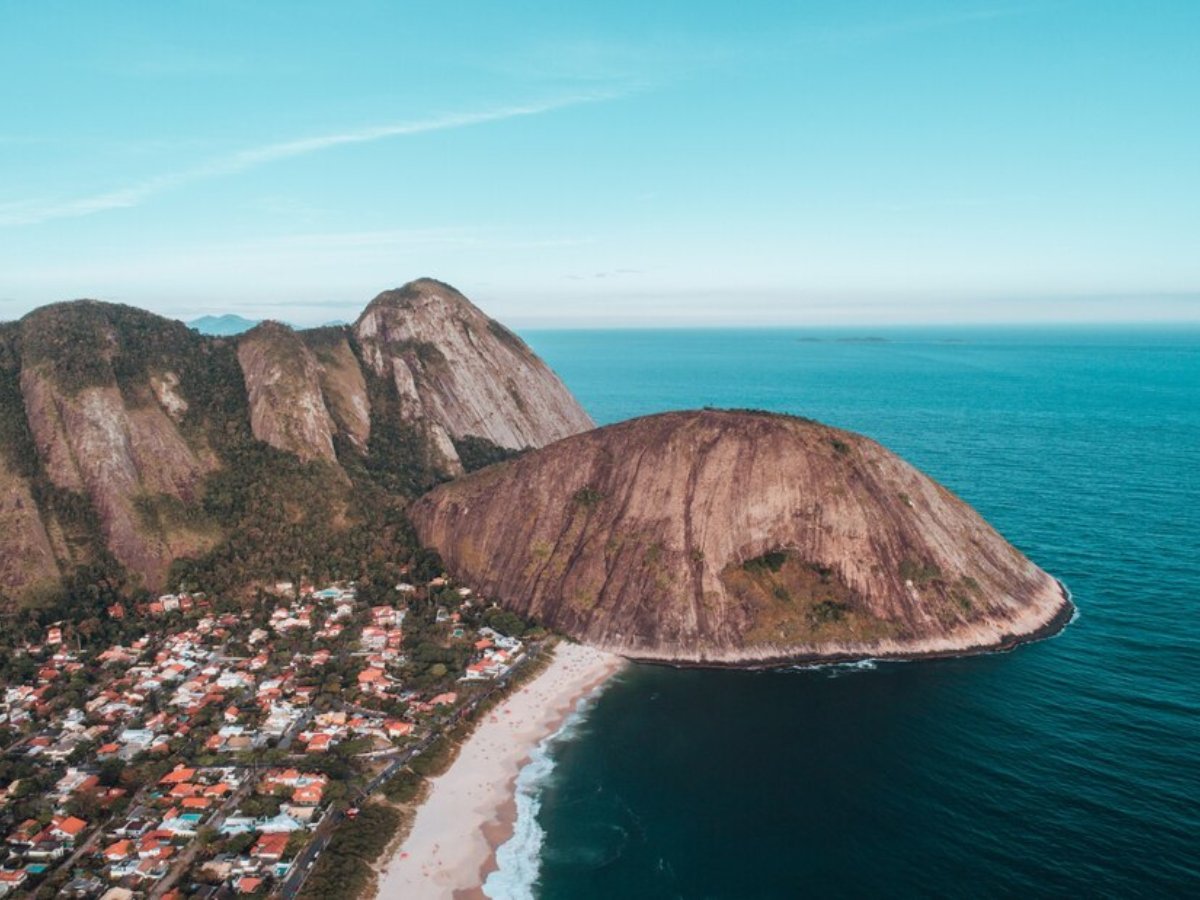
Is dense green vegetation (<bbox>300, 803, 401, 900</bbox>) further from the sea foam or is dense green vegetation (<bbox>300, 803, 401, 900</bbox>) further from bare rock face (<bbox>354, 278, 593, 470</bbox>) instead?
bare rock face (<bbox>354, 278, 593, 470</bbox>)

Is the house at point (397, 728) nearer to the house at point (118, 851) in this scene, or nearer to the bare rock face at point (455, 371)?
the house at point (118, 851)

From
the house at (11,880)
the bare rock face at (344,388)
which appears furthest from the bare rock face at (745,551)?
the house at (11,880)

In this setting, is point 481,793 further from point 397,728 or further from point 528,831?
point 397,728

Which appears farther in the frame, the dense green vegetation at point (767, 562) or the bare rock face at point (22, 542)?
the bare rock face at point (22, 542)

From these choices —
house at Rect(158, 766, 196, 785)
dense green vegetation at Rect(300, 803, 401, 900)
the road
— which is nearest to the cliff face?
house at Rect(158, 766, 196, 785)

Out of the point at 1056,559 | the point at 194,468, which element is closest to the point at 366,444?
the point at 194,468

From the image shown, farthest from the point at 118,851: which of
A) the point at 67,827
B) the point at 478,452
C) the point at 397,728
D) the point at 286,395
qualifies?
the point at 478,452

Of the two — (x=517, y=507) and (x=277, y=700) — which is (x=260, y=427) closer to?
(x=517, y=507)
